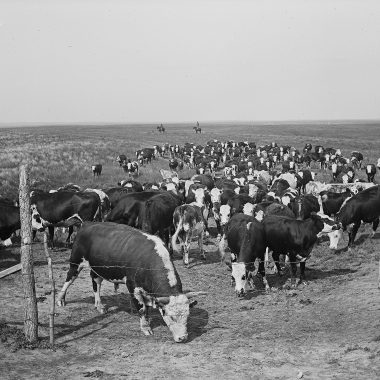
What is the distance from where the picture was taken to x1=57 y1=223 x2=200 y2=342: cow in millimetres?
10102

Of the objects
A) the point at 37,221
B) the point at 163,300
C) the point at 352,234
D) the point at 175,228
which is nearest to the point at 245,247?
the point at 163,300

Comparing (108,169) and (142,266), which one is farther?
(108,169)

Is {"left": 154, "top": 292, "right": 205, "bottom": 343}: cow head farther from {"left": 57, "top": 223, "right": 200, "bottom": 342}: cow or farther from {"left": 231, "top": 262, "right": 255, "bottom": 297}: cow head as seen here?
{"left": 231, "top": 262, "right": 255, "bottom": 297}: cow head

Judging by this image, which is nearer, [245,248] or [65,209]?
[245,248]

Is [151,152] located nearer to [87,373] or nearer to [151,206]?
[151,206]

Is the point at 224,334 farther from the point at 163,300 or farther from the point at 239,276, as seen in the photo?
the point at 239,276

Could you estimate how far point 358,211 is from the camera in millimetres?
18031

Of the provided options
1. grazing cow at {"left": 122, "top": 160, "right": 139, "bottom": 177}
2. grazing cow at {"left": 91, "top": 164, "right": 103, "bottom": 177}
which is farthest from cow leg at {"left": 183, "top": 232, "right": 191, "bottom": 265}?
grazing cow at {"left": 122, "top": 160, "right": 139, "bottom": 177}

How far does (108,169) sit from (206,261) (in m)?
29.2

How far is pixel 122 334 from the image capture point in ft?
35.2

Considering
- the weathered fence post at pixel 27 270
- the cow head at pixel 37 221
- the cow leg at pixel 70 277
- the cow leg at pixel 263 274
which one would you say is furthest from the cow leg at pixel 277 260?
the cow head at pixel 37 221

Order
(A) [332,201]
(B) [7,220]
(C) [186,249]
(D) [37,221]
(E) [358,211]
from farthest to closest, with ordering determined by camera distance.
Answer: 1. (A) [332,201]
2. (D) [37,221]
3. (E) [358,211]
4. (C) [186,249]
5. (B) [7,220]

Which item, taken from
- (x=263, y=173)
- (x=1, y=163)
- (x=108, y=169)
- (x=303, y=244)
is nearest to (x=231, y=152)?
(x=108, y=169)

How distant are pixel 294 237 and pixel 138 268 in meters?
5.27
